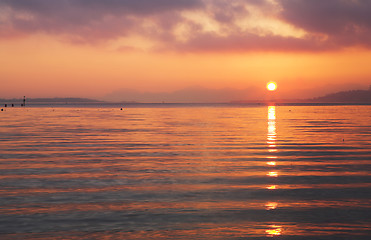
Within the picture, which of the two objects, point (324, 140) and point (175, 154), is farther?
point (324, 140)

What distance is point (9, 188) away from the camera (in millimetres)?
14852

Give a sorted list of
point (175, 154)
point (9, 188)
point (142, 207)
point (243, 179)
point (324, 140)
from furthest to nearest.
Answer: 1. point (324, 140)
2. point (175, 154)
3. point (243, 179)
4. point (9, 188)
5. point (142, 207)

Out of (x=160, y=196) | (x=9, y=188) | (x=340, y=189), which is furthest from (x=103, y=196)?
(x=340, y=189)

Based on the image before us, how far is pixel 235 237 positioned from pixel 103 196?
5500 millimetres

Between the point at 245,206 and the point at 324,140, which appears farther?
the point at 324,140

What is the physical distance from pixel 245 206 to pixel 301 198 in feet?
7.20

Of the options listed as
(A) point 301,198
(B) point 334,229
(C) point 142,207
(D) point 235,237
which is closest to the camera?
(D) point 235,237

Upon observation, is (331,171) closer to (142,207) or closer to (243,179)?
(243,179)

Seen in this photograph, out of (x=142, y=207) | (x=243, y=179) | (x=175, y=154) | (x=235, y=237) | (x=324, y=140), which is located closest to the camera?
(x=235, y=237)

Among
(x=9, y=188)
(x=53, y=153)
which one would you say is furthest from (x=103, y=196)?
(x=53, y=153)

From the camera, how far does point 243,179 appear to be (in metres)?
16.7

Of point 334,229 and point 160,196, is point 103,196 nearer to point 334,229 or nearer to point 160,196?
point 160,196

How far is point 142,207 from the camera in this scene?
12.2m

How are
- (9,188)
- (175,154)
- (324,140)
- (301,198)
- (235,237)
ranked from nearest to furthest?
(235,237), (301,198), (9,188), (175,154), (324,140)
